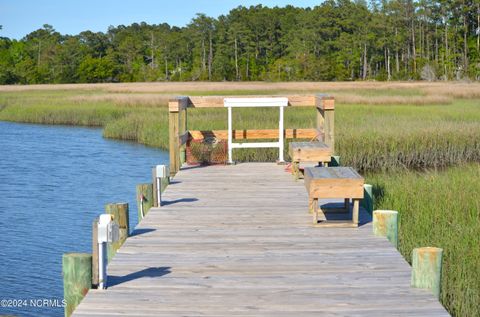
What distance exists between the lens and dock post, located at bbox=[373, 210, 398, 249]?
805 centimetres

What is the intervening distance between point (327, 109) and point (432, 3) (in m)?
74.9

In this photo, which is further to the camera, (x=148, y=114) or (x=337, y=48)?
(x=337, y=48)

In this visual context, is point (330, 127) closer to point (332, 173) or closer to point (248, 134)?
point (248, 134)

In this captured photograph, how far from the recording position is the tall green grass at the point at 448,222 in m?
7.60

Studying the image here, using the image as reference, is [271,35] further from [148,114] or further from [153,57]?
[148,114]

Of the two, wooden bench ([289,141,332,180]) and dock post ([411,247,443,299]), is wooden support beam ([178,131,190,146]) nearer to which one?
wooden bench ([289,141,332,180])

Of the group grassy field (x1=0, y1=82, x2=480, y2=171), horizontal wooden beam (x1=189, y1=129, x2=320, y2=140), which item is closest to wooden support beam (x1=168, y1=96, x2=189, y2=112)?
horizontal wooden beam (x1=189, y1=129, x2=320, y2=140)

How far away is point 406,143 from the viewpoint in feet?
67.2

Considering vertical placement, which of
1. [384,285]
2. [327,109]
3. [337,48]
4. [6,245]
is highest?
[337,48]

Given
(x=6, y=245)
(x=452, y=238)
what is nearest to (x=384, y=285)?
(x=452, y=238)

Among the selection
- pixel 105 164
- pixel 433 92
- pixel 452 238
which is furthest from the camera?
pixel 433 92

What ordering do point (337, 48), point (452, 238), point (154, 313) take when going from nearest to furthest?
1. point (154, 313)
2. point (452, 238)
3. point (337, 48)

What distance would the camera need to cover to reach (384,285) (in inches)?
255

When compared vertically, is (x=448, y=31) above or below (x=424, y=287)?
above
